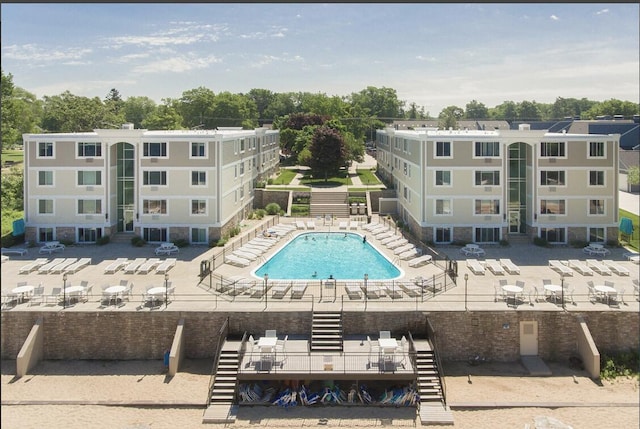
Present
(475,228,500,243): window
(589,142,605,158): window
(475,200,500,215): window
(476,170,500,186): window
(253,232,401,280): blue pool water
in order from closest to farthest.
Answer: (253,232,401,280): blue pool water
(589,142,605,158): window
(475,228,500,243): window
(475,200,500,215): window
(476,170,500,186): window

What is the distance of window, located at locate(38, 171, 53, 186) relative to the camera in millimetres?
27297

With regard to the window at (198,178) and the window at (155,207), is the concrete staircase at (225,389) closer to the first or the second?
the window at (198,178)

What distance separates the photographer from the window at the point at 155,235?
89.3ft

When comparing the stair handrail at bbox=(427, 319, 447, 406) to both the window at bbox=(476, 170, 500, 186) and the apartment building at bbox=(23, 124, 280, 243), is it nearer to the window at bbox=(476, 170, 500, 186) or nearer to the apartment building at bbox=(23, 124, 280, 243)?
the window at bbox=(476, 170, 500, 186)

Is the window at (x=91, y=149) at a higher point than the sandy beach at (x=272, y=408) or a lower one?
higher

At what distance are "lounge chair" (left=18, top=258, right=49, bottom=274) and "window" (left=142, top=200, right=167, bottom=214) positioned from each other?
18.7 feet

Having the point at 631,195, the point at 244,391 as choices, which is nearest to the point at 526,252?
the point at 244,391

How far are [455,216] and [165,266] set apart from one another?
14882 mm

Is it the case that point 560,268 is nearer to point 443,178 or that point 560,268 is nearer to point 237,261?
point 443,178

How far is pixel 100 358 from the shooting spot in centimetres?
1677

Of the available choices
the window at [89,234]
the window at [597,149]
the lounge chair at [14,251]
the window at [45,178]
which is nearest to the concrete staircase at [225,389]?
the lounge chair at [14,251]

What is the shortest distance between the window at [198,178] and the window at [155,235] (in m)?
2.98

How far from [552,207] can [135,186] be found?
73.1 ft

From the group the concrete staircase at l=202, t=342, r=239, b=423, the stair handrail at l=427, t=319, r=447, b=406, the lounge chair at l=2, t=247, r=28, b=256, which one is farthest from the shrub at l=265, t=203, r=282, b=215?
the stair handrail at l=427, t=319, r=447, b=406
